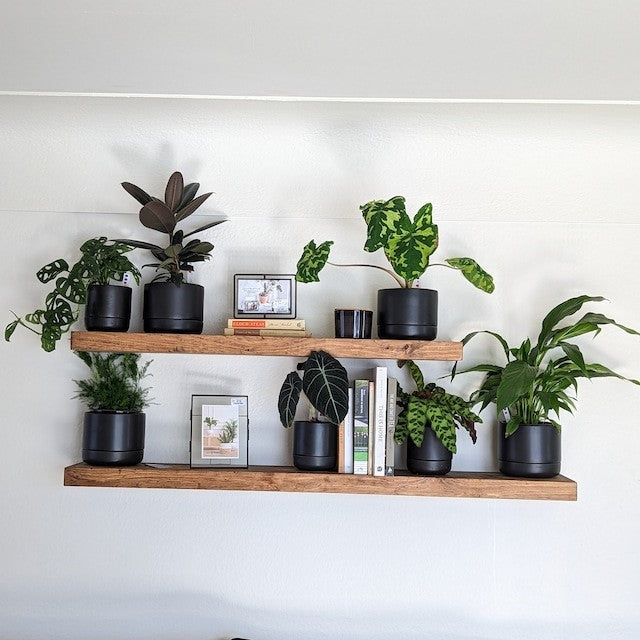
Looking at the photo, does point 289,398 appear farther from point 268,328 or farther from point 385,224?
point 385,224

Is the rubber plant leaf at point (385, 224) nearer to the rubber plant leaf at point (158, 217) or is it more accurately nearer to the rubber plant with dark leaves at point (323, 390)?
the rubber plant with dark leaves at point (323, 390)

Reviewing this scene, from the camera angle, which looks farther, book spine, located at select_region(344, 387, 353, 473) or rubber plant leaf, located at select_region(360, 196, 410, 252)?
book spine, located at select_region(344, 387, 353, 473)

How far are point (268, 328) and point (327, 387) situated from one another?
30 centimetres

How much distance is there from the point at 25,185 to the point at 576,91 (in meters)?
1.92

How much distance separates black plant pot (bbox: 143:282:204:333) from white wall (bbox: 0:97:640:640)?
0.22 meters

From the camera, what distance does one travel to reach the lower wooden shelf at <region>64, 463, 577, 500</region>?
2381mm

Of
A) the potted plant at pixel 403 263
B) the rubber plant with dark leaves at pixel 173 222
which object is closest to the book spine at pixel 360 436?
the potted plant at pixel 403 263

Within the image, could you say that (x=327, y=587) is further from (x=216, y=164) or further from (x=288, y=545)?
(x=216, y=164)

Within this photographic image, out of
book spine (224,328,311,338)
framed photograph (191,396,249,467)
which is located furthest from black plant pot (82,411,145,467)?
book spine (224,328,311,338)

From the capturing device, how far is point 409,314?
243 cm

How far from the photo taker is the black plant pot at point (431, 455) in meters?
2.43

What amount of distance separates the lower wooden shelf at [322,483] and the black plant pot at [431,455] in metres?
0.04

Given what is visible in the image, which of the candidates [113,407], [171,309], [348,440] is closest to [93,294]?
[171,309]

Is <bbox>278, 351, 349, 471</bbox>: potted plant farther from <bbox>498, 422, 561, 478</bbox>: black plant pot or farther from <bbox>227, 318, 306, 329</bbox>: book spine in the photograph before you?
<bbox>498, 422, 561, 478</bbox>: black plant pot
